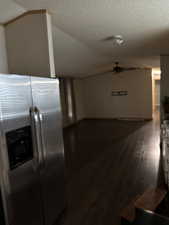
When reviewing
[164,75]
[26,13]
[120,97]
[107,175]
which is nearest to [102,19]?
[26,13]

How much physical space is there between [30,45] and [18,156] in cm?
151

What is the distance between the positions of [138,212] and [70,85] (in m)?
7.11

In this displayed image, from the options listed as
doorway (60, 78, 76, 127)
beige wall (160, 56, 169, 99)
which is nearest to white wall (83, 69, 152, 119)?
doorway (60, 78, 76, 127)

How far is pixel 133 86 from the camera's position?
882 cm

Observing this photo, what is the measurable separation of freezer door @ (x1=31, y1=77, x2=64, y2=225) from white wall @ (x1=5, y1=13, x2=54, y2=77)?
421 mm

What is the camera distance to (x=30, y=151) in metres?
1.68

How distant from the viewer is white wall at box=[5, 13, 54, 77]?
87.5 inches

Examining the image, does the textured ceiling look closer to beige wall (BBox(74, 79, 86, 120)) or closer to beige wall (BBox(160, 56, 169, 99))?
beige wall (BBox(160, 56, 169, 99))

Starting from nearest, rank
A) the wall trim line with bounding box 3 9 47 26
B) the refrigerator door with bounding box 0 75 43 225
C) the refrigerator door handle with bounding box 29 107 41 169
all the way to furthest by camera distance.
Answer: the refrigerator door with bounding box 0 75 43 225
the refrigerator door handle with bounding box 29 107 41 169
the wall trim line with bounding box 3 9 47 26

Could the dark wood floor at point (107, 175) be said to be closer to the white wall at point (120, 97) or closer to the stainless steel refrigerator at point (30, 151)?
the stainless steel refrigerator at point (30, 151)

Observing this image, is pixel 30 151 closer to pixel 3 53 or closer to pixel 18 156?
pixel 18 156

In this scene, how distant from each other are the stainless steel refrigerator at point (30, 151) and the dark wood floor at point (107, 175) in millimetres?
421

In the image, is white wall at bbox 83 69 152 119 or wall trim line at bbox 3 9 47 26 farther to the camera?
white wall at bbox 83 69 152 119

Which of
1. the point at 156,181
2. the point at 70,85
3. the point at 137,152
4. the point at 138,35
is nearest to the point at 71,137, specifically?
the point at 137,152
